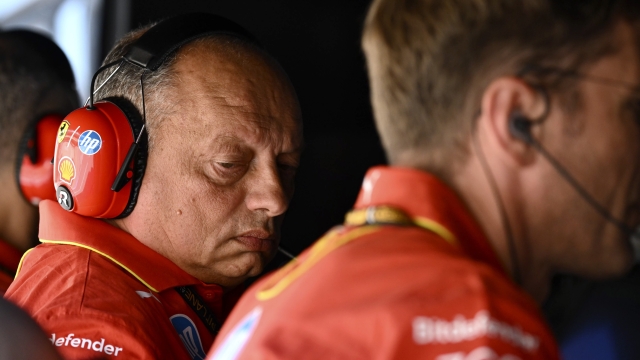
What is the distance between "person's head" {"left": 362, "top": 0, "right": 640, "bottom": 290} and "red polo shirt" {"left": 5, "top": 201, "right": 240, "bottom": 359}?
1.93 ft

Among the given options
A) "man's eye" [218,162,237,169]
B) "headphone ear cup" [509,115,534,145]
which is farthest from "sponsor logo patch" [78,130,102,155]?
"headphone ear cup" [509,115,534,145]

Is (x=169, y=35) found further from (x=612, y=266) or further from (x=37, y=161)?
(x=612, y=266)

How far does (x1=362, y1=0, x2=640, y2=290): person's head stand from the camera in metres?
0.76

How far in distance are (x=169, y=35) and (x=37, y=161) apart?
640 millimetres

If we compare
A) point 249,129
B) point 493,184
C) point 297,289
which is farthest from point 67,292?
point 493,184

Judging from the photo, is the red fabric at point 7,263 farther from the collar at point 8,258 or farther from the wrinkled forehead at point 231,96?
the wrinkled forehead at point 231,96

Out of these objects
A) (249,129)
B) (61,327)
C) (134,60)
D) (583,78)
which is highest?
(583,78)

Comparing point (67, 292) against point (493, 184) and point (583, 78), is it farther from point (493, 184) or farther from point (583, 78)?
point (583, 78)

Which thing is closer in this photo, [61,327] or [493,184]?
[493,184]

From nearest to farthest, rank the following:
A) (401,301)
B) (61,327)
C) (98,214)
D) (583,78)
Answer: (401,301)
(583,78)
(61,327)
(98,214)

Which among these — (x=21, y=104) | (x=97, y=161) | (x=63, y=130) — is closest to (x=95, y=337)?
(x=97, y=161)

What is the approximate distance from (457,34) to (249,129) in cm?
70

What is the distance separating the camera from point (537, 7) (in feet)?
2.54

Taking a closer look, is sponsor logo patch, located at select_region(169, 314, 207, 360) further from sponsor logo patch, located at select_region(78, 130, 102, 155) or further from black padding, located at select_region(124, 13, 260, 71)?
black padding, located at select_region(124, 13, 260, 71)
